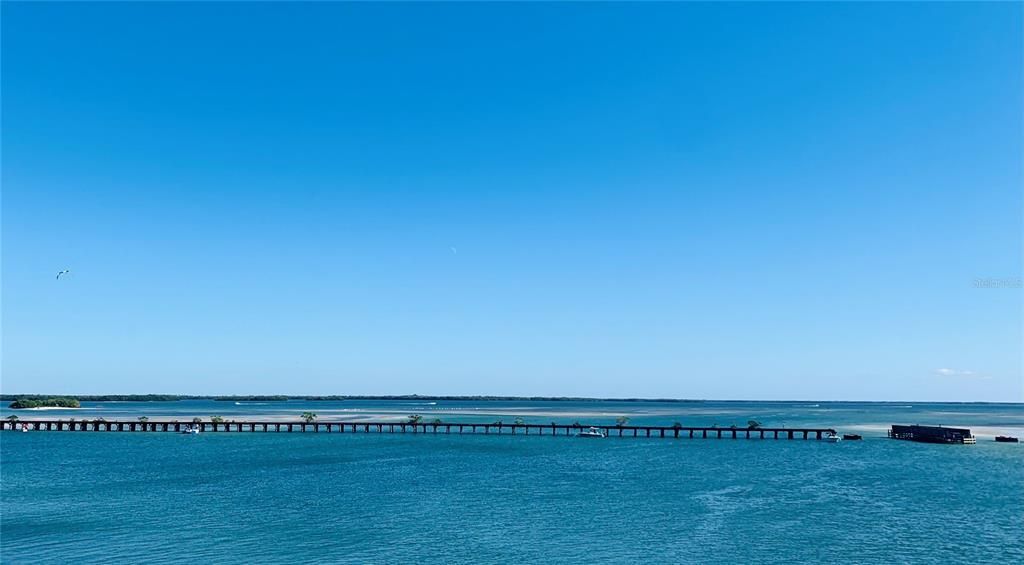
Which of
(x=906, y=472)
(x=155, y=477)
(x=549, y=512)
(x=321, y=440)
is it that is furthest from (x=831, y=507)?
(x=321, y=440)

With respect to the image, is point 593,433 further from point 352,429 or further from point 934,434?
point 934,434

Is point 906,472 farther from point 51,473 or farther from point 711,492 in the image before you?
point 51,473

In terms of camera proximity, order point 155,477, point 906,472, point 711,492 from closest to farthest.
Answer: point 711,492
point 155,477
point 906,472

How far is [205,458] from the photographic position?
8400cm

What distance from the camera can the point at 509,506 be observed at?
52.0m

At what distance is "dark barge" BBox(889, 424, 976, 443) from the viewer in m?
105

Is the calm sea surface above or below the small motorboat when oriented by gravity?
above

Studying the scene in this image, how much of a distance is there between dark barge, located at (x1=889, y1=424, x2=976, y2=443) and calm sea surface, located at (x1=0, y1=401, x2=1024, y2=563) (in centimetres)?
1272

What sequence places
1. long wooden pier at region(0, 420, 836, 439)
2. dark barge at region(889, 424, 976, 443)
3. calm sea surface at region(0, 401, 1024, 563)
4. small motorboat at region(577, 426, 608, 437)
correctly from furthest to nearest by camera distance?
1. long wooden pier at region(0, 420, 836, 439)
2. small motorboat at region(577, 426, 608, 437)
3. dark barge at region(889, 424, 976, 443)
4. calm sea surface at region(0, 401, 1024, 563)

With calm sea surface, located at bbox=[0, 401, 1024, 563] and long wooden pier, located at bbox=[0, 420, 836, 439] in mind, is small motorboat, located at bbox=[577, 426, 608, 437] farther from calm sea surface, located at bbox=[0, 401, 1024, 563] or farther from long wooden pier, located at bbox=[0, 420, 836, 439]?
calm sea surface, located at bbox=[0, 401, 1024, 563]

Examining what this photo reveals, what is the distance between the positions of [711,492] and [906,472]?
1062 inches

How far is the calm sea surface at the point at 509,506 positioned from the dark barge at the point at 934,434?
12720 millimetres

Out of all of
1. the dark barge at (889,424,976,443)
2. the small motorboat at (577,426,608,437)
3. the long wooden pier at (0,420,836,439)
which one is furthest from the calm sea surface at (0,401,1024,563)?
the long wooden pier at (0,420,836,439)

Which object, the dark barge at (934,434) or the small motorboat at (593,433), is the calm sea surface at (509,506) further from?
the small motorboat at (593,433)
